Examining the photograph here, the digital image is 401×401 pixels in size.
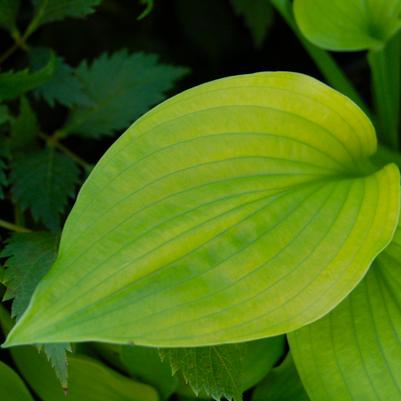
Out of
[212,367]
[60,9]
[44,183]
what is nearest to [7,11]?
[60,9]

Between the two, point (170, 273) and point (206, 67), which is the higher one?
point (170, 273)

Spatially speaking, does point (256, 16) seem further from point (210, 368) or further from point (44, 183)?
point (210, 368)

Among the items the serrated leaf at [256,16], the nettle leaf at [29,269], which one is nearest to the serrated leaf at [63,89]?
the nettle leaf at [29,269]

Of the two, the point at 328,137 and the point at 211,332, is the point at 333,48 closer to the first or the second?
the point at 328,137

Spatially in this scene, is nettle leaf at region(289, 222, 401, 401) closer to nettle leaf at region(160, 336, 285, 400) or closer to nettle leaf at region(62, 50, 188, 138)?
nettle leaf at region(160, 336, 285, 400)

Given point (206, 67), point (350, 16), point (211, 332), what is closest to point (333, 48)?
point (350, 16)

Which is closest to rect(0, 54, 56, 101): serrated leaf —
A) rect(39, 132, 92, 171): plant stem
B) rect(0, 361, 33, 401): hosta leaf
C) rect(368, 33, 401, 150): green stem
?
rect(39, 132, 92, 171): plant stem

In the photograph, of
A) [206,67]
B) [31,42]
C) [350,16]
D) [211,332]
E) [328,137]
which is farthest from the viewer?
[206,67]
